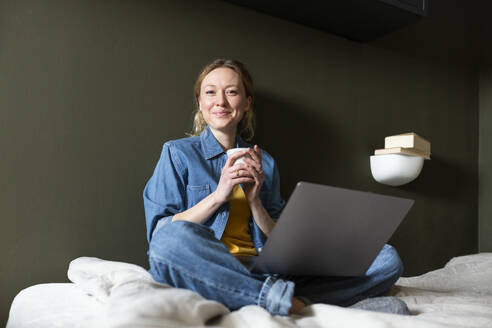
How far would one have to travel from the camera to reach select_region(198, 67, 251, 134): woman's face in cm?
155

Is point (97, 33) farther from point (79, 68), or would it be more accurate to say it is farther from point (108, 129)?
point (108, 129)

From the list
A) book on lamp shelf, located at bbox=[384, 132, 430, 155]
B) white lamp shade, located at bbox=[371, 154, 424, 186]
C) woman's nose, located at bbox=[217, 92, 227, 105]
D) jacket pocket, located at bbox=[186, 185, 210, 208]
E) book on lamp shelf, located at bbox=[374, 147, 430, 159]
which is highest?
woman's nose, located at bbox=[217, 92, 227, 105]

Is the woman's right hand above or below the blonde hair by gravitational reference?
below

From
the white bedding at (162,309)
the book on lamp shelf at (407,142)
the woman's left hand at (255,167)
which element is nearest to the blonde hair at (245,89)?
the woman's left hand at (255,167)

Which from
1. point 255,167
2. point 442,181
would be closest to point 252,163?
point 255,167

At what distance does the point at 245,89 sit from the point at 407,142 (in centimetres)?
88

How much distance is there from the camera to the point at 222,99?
154 cm

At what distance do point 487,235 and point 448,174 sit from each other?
1.53ft

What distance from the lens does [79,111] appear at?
1.52 m

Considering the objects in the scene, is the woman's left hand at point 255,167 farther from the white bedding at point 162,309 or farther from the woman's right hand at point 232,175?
the white bedding at point 162,309

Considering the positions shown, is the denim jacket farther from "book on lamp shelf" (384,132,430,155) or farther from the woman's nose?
"book on lamp shelf" (384,132,430,155)

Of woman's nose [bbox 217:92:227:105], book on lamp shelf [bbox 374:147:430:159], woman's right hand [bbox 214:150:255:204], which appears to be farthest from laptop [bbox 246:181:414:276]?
book on lamp shelf [bbox 374:147:430:159]

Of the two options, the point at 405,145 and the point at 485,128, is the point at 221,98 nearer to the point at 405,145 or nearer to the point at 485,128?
the point at 405,145

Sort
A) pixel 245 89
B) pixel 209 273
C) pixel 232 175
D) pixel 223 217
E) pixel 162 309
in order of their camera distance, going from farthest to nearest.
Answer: pixel 245 89 → pixel 223 217 → pixel 232 175 → pixel 209 273 → pixel 162 309
